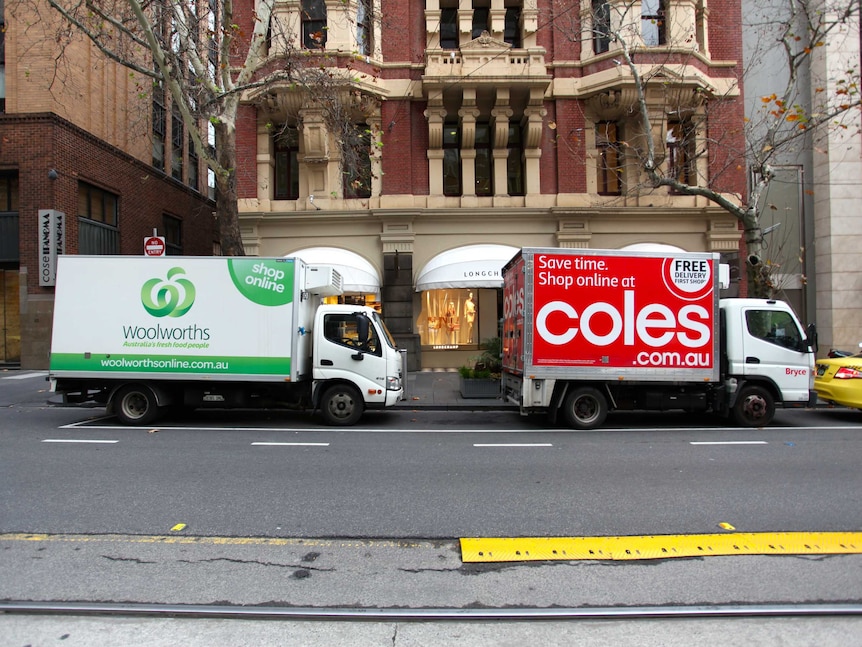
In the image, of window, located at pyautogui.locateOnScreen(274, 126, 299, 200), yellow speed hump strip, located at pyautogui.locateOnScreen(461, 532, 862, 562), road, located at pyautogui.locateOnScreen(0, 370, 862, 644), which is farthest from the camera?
window, located at pyautogui.locateOnScreen(274, 126, 299, 200)

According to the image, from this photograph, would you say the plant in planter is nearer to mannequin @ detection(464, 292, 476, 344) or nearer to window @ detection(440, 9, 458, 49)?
mannequin @ detection(464, 292, 476, 344)

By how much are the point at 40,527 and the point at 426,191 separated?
1483 centimetres

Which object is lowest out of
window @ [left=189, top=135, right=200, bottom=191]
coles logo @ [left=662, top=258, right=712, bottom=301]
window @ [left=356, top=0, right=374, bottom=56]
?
coles logo @ [left=662, top=258, right=712, bottom=301]

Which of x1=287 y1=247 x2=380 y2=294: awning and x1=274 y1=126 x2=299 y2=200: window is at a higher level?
x1=274 y1=126 x2=299 y2=200: window

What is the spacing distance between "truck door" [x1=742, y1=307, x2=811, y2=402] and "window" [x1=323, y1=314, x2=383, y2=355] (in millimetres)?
6645

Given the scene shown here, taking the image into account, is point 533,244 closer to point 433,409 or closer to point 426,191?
point 426,191

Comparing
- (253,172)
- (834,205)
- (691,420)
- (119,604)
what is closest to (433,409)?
(691,420)

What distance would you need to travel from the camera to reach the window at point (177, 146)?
25672 millimetres

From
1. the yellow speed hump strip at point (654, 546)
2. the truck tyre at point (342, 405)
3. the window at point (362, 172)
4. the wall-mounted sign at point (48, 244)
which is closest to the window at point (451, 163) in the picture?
the window at point (362, 172)

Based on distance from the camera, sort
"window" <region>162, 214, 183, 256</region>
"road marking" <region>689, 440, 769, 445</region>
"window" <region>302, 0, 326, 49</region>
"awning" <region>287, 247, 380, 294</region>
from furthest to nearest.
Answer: "window" <region>162, 214, 183, 256</region>, "window" <region>302, 0, 326, 49</region>, "awning" <region>287, 247, 380, 294</region>, "road marking" <region>689, 440, 769, 445</region>

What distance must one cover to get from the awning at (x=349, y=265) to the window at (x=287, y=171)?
7.07ft

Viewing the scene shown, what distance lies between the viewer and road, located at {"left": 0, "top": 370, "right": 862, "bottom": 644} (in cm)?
378

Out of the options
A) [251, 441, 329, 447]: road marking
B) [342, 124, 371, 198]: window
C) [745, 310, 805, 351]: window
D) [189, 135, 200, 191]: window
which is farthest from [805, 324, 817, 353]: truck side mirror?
[189, 135, 200, 191]: window

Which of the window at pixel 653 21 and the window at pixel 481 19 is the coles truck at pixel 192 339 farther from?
the window at pixel 653 21
